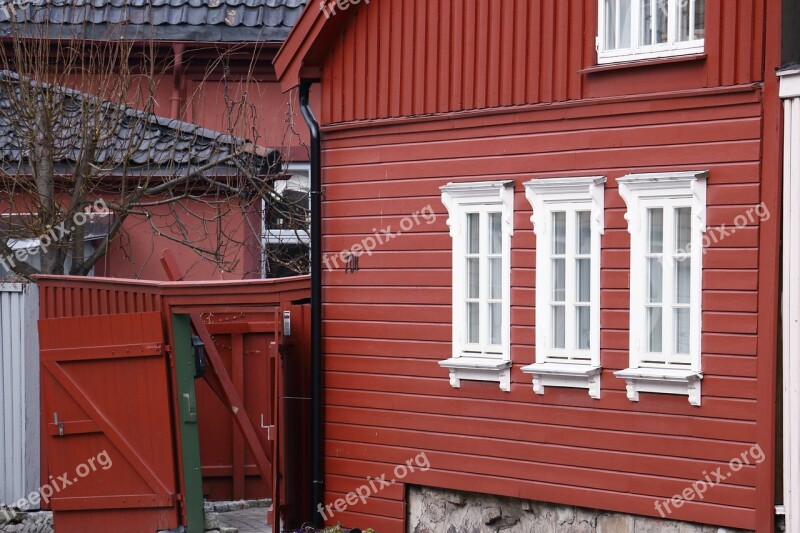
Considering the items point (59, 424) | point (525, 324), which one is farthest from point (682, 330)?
point (59, 424)

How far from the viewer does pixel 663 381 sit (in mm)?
9281

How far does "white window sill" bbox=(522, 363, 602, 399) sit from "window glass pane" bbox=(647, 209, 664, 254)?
1021 millimetres

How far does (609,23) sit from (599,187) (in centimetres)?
129

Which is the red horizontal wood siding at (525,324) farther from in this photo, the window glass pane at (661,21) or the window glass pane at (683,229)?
the window glass pane at (661,21)

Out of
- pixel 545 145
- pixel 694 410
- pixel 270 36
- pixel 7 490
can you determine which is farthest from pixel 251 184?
pixel 694 410

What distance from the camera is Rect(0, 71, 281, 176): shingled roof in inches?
527

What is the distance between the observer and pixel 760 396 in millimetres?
8859

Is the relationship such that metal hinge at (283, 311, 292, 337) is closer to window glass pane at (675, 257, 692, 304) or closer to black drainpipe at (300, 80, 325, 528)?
black drainpipe at (300, 80, 325, 528)

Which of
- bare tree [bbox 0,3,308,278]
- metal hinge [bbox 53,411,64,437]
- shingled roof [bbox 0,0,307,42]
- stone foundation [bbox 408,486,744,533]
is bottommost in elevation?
stone foundation [bbox 408,486,744,533]

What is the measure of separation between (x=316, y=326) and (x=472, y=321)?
171 centimetres

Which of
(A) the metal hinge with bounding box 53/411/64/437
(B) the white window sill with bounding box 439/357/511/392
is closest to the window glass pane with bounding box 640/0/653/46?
(B) the white window sill with bounding box 439/357/511/392

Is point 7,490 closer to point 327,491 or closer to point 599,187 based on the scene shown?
point 327,491

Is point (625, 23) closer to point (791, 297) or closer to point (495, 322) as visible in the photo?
point (791, 297)

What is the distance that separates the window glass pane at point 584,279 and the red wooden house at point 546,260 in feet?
0.10
